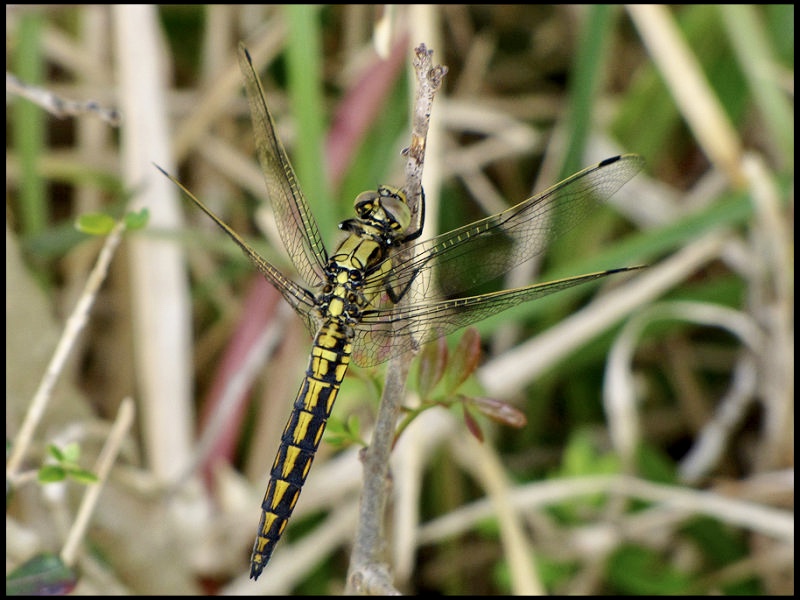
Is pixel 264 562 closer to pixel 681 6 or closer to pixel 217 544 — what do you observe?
pixel 217 544

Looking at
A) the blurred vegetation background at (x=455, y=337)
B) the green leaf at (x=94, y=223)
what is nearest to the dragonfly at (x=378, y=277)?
the green leaf at (x=94, y=223)

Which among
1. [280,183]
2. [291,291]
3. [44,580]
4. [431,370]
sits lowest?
[44,580]

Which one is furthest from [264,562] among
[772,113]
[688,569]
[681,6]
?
[681,6]

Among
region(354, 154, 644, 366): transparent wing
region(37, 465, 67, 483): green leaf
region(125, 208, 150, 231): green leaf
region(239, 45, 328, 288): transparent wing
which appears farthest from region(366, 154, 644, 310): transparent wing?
region(37, 465, 67, 483): green leaf

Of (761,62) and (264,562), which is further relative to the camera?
(761,62)

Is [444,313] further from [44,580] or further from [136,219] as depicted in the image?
[44,580]

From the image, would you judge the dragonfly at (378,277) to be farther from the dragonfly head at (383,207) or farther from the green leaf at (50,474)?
the green leaf at (50,474)

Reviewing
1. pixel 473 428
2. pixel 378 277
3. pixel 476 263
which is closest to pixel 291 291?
pixel 378 277
